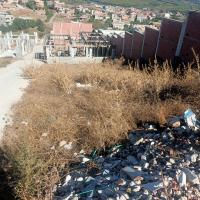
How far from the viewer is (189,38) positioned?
10688mm

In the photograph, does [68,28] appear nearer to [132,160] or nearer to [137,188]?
[132,160]

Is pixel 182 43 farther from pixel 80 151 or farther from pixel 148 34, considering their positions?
pixel 80 151

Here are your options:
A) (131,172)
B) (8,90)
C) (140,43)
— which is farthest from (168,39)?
(131,172)

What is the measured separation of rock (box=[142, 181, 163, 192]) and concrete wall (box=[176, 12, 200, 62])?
8063mm

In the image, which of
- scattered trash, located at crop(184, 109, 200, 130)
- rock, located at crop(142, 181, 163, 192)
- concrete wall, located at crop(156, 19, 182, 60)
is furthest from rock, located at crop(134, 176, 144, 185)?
concrete wall, located at crop(156, 19, 182, 60)

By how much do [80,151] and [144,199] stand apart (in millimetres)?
1930

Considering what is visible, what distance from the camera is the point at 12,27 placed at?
49031 millimetres

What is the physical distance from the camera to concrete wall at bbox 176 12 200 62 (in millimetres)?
10148

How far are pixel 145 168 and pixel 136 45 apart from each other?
562 inches

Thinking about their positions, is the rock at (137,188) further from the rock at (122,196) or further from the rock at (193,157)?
the rock at (193,157)

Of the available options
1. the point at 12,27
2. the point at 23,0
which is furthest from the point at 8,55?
the point at 23,0

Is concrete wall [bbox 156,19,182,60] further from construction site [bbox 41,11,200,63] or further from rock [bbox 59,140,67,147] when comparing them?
rock [bbox 59,140,67,147]

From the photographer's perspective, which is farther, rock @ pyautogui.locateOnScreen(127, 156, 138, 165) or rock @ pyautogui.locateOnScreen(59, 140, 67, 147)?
rock @ pyautogui.locateOnScreen(59, 140, 67, 147)

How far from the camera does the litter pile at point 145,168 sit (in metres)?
2.90
